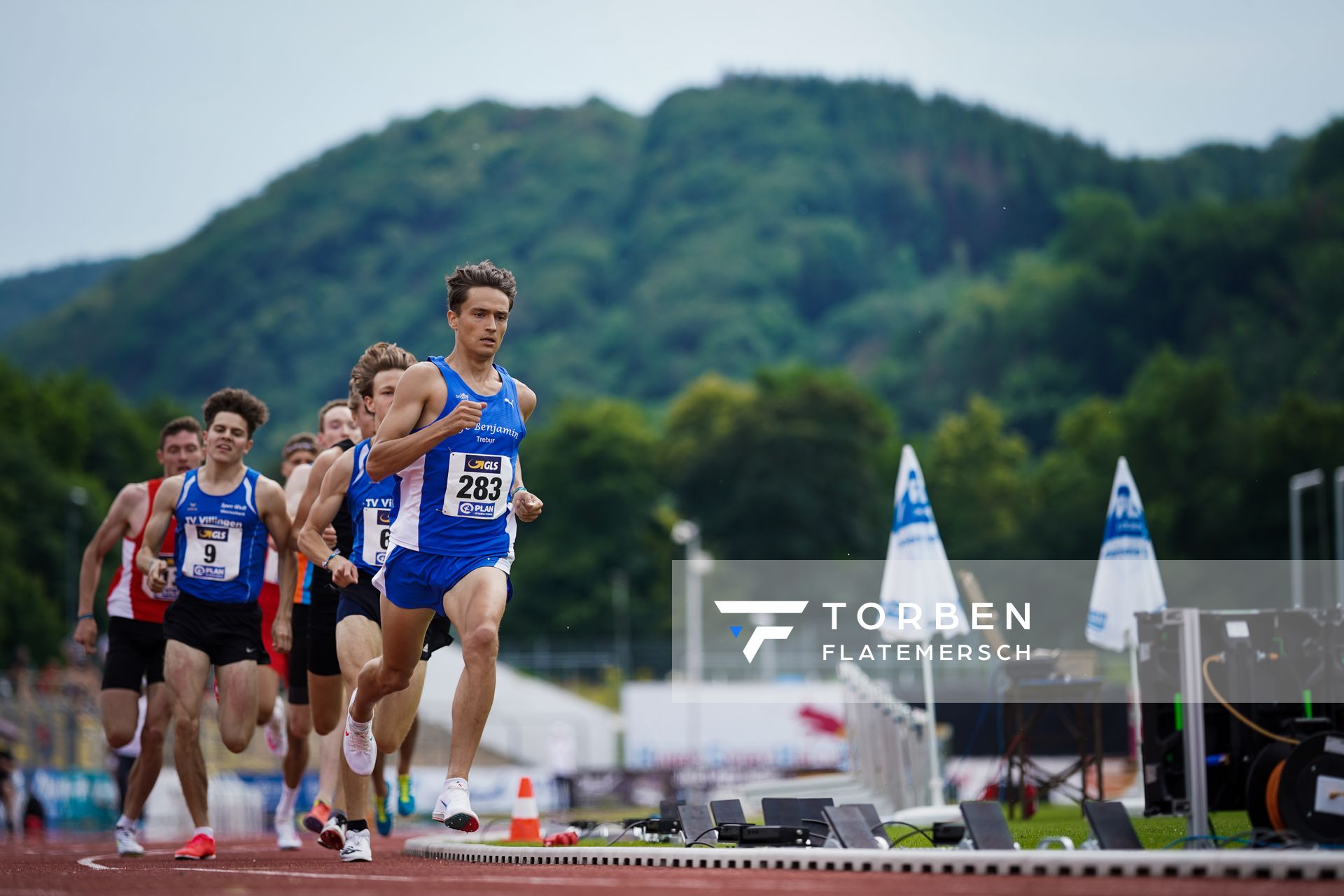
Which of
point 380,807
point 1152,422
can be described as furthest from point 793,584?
point 380,807

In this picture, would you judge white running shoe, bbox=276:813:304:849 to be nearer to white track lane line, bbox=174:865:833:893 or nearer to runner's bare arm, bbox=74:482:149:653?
runner's bare arm, bbox=74:482:149:653

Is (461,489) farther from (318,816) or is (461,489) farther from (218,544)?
(318,816)

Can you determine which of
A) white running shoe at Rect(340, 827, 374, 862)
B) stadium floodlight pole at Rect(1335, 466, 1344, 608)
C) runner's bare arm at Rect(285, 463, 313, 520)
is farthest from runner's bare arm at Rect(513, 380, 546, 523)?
stadium floodlight pole at Rect(1335, 466, 1344, 608)

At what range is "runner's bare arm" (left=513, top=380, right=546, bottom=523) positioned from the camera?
8852mm

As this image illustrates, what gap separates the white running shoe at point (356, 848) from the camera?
979 cm

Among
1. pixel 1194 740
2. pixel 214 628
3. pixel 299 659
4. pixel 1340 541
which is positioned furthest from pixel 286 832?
pixel 1340 541

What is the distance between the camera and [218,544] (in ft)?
38.4

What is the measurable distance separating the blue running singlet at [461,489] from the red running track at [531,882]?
62.3 inches

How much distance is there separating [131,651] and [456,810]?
4837 mm

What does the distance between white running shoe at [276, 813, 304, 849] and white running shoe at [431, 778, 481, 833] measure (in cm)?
479

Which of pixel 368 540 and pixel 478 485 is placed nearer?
pixel 478 485

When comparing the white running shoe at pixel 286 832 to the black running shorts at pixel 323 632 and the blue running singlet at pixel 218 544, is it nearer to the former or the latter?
the black running shorts at pixel 323 632

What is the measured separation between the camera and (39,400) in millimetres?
90938

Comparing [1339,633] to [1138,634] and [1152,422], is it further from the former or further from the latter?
[1152,422]
